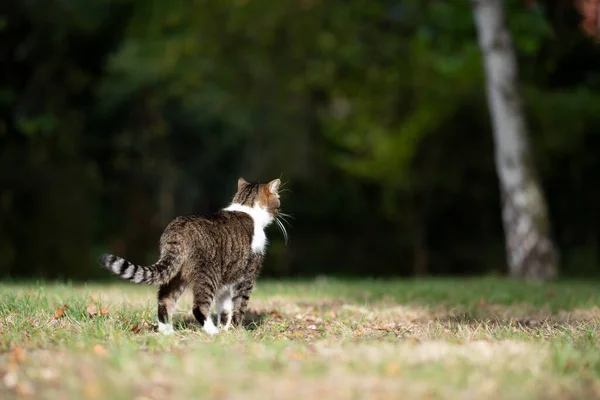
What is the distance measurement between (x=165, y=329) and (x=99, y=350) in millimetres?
1267

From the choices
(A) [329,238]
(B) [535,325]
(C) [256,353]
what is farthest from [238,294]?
(A) [329,238]

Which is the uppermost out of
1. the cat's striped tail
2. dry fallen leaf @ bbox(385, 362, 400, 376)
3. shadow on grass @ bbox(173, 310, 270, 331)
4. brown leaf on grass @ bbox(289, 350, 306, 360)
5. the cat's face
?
the cat's face

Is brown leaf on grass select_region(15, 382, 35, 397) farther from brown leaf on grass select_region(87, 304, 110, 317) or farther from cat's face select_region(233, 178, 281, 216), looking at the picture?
cat's face select_region(233, 178, 281, 216)

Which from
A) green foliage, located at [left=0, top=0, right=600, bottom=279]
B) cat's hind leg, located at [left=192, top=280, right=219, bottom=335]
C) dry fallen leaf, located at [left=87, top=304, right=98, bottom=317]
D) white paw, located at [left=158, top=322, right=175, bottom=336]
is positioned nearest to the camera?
white paw, located at [left=158, top=322, right=175, bottom=336]

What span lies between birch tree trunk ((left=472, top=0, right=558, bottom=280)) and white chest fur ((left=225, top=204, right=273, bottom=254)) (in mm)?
7797

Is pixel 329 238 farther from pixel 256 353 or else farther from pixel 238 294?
pixel 256 353

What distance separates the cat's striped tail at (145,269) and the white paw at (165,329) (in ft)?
1.16

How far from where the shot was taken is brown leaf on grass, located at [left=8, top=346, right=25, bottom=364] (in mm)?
4430

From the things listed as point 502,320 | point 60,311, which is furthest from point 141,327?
point 502,320

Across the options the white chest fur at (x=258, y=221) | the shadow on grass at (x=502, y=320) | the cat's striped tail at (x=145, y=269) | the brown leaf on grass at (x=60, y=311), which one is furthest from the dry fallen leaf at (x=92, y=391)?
the shadow on grass at (x=502, y=320)

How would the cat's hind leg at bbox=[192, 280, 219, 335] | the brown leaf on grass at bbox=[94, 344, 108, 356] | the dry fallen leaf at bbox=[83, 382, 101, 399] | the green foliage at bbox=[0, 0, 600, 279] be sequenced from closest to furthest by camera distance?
the dry fallen leaf at bbox=[83, 382, 101, 399], the brown leaf on grass at bbox=[94, 344, 108, 356], the cat's hind leg at bbox=[192, 280, 219, 335], the green foliage at bbox=[0, 0, 600, 279]

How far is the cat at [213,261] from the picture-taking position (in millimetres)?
5934

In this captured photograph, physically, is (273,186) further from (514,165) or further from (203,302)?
(514,165)

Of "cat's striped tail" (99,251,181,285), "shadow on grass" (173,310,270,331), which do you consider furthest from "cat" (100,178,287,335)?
"shadow on grass" (173,310,270,331)
